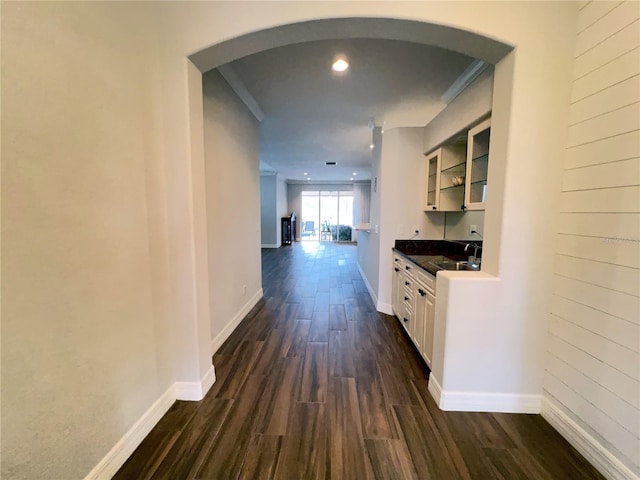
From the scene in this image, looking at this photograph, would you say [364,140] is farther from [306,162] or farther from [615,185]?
[615,185]

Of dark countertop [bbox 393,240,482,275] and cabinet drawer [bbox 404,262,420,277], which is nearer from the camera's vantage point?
cabinet drawer [bbox 404,262,420,277]

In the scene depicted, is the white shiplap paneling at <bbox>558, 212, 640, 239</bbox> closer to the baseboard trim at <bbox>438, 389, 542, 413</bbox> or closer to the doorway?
the baseboard trim at <bbox>438, 389, 542, 413</bbox>

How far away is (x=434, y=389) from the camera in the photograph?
192 cm

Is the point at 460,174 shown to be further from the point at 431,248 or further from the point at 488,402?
the point at 488,402

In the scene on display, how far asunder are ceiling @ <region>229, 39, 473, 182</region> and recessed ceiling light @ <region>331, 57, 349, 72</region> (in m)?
0.05

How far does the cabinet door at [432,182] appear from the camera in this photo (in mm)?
3051

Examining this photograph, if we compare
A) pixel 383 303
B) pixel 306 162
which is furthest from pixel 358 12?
pixel 306 162

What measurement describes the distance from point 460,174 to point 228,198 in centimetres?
257

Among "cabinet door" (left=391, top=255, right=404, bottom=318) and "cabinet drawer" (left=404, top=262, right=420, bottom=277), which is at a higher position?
"cabinet drawer" (left=404, top=262, right=420, bottom=277)

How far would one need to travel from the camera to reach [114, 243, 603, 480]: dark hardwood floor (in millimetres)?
1380

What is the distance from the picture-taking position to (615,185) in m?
1.34

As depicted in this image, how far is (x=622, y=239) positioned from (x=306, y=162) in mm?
6535

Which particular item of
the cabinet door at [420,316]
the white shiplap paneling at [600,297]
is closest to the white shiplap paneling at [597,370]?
the white shiplap paneling at [600,297]

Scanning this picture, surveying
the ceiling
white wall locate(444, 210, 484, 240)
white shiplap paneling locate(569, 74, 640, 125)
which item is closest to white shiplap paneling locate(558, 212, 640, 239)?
white shiplap paneling locate(569, 74, 640, 125)
